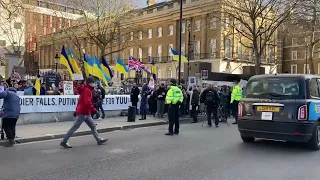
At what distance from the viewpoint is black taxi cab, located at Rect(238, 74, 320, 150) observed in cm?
867

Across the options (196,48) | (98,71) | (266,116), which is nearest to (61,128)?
(98,71)

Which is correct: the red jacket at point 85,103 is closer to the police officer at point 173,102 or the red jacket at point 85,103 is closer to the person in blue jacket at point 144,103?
the police officer at point 173,102

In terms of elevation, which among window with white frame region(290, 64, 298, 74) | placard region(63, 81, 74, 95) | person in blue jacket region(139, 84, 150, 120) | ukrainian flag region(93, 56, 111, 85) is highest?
window with white frame region(290, 64, 298, 74)

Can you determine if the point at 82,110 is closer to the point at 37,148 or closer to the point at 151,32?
the point at 37,148

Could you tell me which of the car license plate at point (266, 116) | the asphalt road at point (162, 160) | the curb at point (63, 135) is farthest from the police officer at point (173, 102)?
the car license plate at point (266, 116)

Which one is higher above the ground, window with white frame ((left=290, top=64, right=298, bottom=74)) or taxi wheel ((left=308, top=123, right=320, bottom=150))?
window with white frame ((left=290, top=64, right=298, bottom=74))

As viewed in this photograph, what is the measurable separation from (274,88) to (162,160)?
3518 millimetres

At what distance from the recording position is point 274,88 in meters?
9.12

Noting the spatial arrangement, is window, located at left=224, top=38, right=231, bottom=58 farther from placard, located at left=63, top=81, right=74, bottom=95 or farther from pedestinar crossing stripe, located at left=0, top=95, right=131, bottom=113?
placard, located at left=63, top=81, right=74, bottom=95

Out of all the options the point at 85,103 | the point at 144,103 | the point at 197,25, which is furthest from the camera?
the point at 197,25

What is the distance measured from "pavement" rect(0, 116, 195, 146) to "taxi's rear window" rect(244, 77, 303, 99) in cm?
553

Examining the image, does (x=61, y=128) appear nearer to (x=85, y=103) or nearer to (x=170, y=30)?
(x=85, y=103)

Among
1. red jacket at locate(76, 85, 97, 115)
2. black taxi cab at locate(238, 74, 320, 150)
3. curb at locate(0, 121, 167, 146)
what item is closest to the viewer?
black taxi cab at locate(238, 74, 320, 150)

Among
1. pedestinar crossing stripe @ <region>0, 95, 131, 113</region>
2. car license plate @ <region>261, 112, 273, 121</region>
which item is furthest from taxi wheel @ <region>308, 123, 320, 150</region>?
pedestinar crossing stripe @ <region>0, 95, 131, 113</region>
